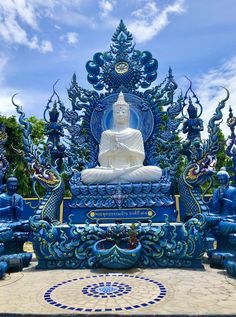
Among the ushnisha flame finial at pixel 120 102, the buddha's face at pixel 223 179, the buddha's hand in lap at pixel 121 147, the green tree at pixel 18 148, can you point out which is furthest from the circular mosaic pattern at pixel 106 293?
the green tree at pixel 18 148

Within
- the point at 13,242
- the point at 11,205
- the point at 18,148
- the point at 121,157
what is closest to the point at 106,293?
the point at 13,242

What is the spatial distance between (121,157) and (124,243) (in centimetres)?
314

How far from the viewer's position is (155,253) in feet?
22.9

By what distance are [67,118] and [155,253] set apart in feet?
16.4

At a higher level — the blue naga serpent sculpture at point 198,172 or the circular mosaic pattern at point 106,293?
the blue naga serpent sculpture at point 198,172

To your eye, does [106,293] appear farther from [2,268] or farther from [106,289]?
[2,268]

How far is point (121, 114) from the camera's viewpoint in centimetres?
984

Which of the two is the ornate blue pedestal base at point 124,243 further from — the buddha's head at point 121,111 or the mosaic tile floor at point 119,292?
the buddha's head at point 121,111

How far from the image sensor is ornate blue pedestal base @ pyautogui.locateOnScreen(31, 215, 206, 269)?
6.88 metres

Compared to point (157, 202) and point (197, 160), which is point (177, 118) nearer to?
point (197, 160)

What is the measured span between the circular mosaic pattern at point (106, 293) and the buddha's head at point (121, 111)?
5180 millimetres

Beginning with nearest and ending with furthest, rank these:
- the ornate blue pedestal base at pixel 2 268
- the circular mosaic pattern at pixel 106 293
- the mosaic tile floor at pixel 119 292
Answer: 1. the mosaic tile floor at pixel 119 292
2. the circular mosaic pattern at pixel 106 293
3. the ornate blue pedestal base at pixel 2 268

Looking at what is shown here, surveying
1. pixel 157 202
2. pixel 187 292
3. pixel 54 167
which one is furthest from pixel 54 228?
pixel 187 292

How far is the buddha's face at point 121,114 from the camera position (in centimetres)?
983
